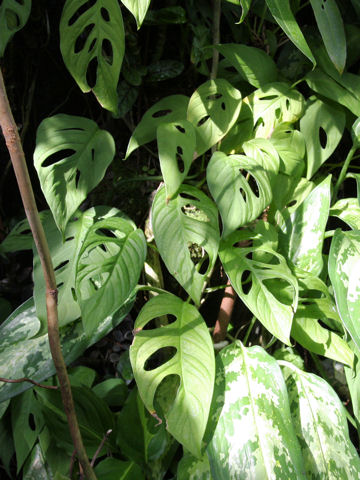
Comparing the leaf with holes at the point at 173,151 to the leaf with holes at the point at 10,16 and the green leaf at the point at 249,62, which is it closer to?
the green leaf at the point at 249,62

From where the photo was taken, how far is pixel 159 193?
3.34 feet

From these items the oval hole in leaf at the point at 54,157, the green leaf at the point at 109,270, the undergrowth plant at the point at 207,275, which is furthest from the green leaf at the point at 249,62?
the oval hole in leaf at the point at 54,157

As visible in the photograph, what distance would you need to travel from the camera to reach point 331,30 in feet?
3.43

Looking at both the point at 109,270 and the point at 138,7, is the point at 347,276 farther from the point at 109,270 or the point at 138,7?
the point at 138,7

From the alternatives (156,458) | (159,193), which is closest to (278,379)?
(156,458)

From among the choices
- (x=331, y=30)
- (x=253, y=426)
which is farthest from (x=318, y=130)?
(x=253, y=426)

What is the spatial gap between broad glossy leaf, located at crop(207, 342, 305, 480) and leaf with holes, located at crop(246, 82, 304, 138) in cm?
58

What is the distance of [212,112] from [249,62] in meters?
0.21

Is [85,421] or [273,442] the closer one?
[273,442]

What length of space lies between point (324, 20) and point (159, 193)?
53cm

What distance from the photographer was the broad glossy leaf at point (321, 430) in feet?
3.17

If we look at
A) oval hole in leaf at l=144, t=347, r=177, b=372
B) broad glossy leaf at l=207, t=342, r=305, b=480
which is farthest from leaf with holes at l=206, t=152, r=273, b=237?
oval hole in leaf at l=144, t=347, r=177, b=372

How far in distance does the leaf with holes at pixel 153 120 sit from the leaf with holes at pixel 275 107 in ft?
0.61

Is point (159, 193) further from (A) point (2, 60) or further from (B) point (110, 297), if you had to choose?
(A) point (2, 60)
